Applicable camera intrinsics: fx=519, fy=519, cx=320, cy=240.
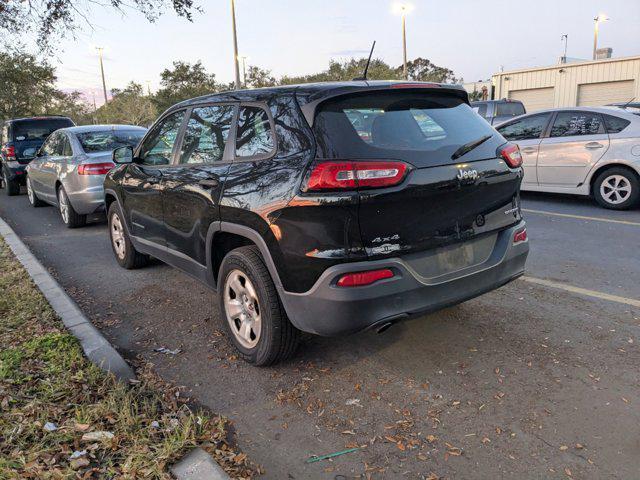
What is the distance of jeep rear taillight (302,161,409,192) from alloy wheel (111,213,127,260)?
11.9 feet

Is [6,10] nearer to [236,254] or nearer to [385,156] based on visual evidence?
[236,254]

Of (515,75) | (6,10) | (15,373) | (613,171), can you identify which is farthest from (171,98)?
(15,373)

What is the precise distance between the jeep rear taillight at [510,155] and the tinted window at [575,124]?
5744 millimetres

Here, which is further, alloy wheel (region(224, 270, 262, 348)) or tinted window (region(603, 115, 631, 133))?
tinted window (region(603, 115, 631, 133))

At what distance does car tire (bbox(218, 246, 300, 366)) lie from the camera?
3.24 meters

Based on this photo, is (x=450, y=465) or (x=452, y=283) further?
(x=452, y=283)

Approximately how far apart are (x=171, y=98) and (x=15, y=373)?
135 feet

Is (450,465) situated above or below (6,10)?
below

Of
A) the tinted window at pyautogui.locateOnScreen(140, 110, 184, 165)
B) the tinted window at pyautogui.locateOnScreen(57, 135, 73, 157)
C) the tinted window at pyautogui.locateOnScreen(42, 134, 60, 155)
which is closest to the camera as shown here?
the tinted window at pyautogui.locateOnScreen(140, 110, 184, 165)

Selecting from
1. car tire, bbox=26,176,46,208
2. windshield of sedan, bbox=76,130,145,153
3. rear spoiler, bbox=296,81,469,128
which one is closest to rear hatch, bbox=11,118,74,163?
car tire, bbox=26,176,46,208

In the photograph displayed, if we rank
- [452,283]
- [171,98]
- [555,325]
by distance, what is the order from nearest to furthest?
[452,283], [555,325], [171,98]

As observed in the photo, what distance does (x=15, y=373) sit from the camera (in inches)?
132

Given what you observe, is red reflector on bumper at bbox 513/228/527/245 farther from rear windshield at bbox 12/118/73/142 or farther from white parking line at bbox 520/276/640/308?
rear windshield at bbox 12/118/73/142

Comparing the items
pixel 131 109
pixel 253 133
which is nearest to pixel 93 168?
pixel 253 133
